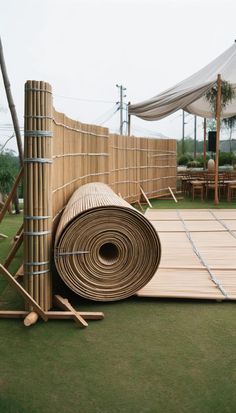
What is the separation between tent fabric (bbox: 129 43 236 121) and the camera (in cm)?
1169

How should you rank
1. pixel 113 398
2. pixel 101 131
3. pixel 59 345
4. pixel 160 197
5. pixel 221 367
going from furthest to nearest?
pixel 160 197 < pixel 101 131 < pixel 59 345 < pixel 221 367 < pixel 113 398

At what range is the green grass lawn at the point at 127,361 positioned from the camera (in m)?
2.73

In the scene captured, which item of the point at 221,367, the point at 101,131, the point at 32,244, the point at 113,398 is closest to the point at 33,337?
the point at 32,244

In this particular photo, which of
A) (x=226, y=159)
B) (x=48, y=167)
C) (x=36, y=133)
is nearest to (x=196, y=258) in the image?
(x=48, y=167)

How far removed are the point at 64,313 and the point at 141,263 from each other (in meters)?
0.90

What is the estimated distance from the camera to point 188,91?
38.2 ft

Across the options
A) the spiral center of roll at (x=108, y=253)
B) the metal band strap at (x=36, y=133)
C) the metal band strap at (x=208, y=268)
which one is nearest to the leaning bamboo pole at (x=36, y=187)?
the metal band strap at (x=36, y=133)

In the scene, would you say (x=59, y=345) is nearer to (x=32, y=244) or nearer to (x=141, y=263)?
(x=32, y=244)

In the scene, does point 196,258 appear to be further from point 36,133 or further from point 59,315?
point 36,133

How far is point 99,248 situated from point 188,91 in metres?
7.91

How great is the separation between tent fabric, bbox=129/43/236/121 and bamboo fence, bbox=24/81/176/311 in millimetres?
2730

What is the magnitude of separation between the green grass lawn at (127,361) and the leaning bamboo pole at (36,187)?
37 cm

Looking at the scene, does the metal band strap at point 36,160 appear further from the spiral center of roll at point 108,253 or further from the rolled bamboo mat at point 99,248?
the spiral center of roll at point 108,253

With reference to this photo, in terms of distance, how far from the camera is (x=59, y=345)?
11.6ft
